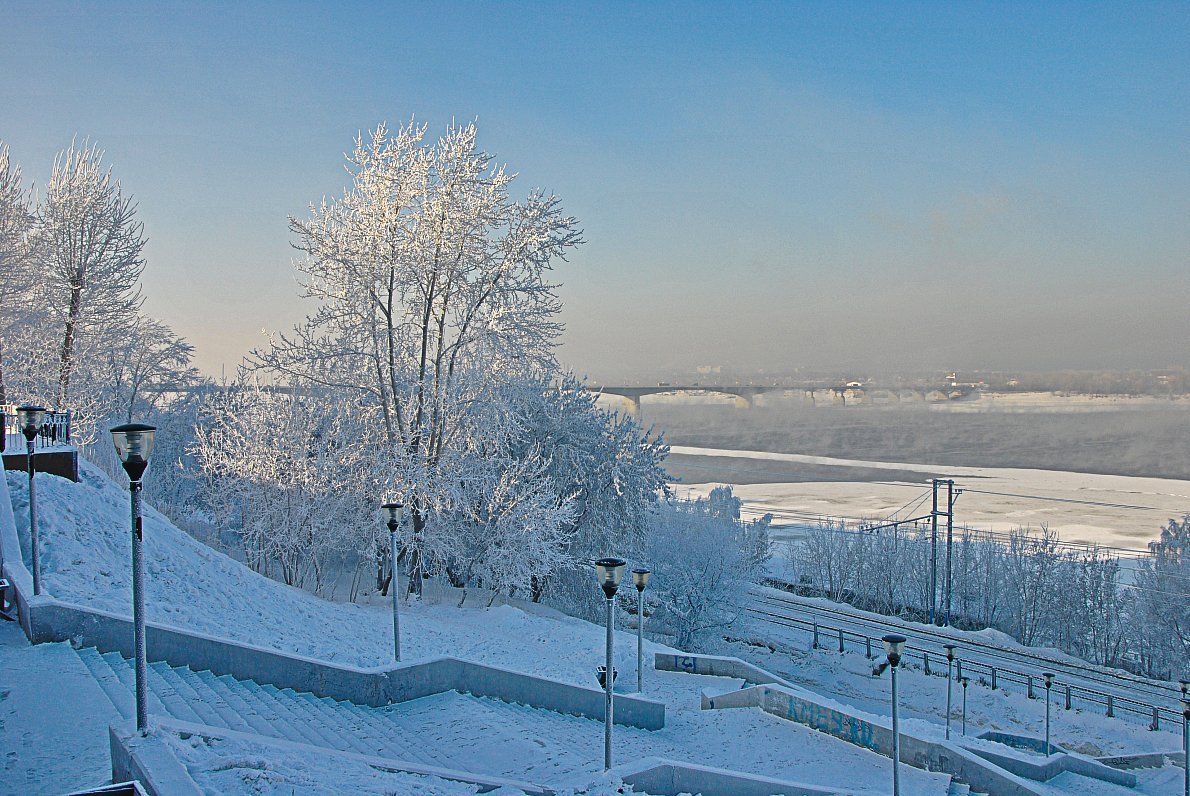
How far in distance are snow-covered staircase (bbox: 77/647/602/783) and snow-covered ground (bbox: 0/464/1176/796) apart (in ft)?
1.82

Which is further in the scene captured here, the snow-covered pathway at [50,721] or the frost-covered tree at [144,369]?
the frost-covered tree at [144,369]

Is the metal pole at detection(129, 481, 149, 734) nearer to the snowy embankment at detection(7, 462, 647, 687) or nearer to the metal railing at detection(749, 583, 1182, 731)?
the snowy embankment at detection(7, 462, 647, 687)

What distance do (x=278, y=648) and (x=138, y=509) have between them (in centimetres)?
660

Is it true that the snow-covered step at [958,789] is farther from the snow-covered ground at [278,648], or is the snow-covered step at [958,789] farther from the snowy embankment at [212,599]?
the snowy embankment at [212,599]

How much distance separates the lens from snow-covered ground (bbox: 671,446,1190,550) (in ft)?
160

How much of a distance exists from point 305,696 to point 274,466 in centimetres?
1121

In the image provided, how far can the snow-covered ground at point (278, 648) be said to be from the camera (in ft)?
23.9

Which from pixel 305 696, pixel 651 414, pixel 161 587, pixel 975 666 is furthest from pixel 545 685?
pixel 651 414

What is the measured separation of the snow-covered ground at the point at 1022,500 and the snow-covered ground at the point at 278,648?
3577 centimetres

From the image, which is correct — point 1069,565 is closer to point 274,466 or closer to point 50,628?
point 274,466

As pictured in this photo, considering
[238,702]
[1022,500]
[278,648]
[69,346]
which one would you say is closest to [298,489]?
[278,648]

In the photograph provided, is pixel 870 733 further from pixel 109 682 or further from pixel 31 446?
pixel 31 446

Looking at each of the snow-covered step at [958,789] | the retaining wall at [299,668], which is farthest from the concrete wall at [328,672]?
the snow-covered step at [958,789]

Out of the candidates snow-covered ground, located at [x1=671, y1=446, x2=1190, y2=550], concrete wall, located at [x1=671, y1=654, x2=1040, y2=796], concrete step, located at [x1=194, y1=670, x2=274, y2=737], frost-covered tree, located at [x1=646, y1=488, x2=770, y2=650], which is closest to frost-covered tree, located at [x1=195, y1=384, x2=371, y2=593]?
concrete step, located at [x1=194, y1=670, x2=274, y2=737]
